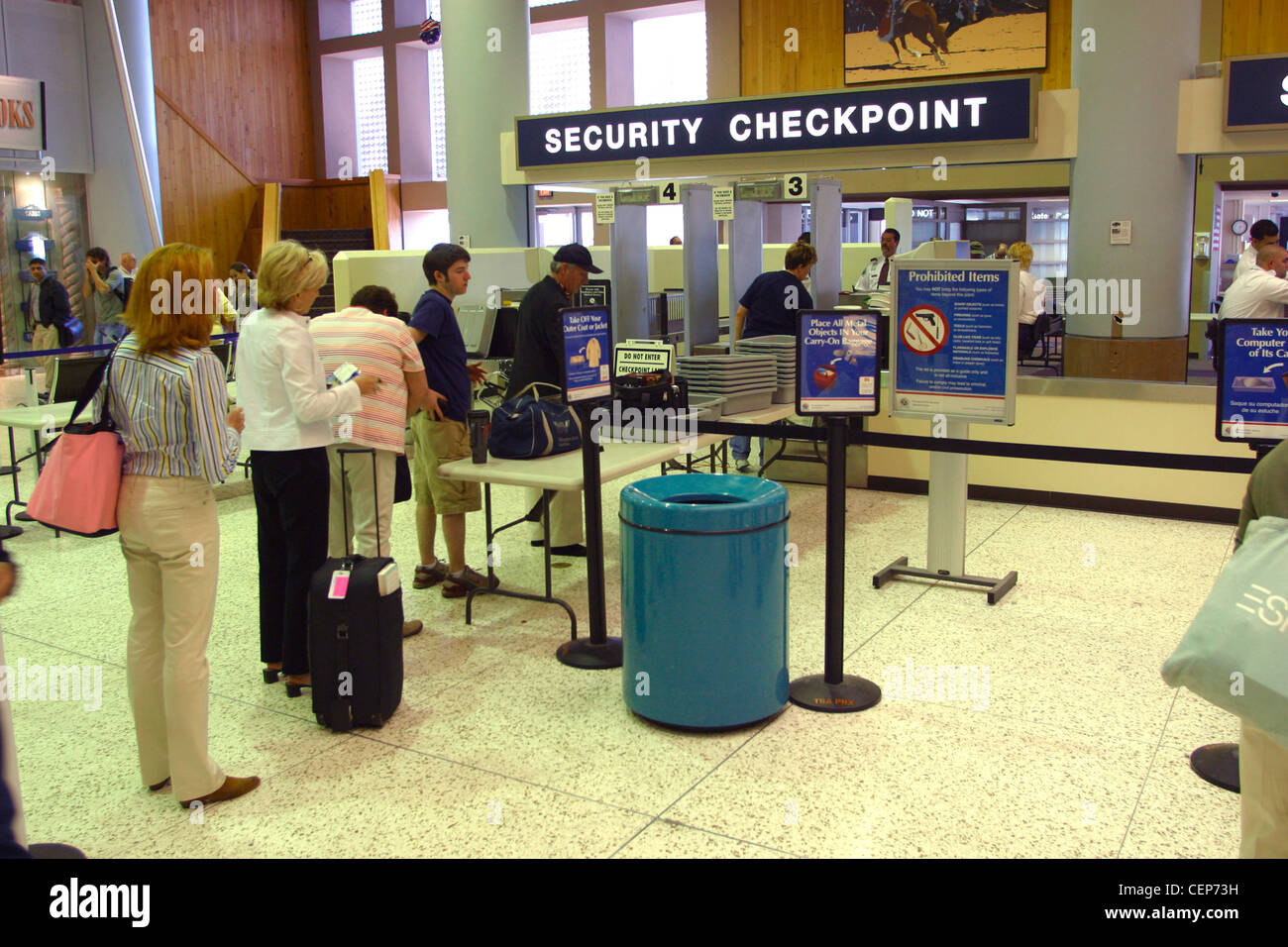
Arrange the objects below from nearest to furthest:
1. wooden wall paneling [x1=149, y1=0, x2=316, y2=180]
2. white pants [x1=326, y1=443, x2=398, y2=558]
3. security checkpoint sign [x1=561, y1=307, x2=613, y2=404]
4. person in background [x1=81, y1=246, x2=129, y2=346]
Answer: security checkpoint sign [x1=561, y1=307, x2=613, y2=404] → white pants [x1=326, y1=443, x2=398, y2=558] → person in background [x1=81, y1=246, x2=129, y2=346] → wooden wall paneling [x1=149, y1=0, x2=316, y2=180]

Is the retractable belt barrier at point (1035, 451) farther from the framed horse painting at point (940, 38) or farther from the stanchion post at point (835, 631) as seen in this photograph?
the framed horse painting at point (940, 38)

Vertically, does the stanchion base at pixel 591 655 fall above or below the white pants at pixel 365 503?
below

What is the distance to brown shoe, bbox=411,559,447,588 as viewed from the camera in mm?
5305

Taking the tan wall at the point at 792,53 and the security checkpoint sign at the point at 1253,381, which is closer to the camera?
the security checkpoint sign at the point at 1253,381

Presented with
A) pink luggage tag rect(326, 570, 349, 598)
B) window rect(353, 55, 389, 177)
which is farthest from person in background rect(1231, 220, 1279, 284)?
window rect(353, 55, 389, 177)

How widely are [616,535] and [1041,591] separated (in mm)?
2298

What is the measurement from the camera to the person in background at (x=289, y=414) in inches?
141

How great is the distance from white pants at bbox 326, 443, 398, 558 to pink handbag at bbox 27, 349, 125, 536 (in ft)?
4.91

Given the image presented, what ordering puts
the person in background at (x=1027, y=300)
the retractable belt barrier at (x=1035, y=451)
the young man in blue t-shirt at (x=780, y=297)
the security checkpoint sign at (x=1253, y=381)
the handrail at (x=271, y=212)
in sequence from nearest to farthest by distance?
the retractable belt barrier at (x=1035, y=451) < the security checkpoint sign at (x=1253, y=381) < the young man in blue t-shirt at (x=780, y=297) < the person in background at (x=1027, y=300) < the handrail at (x=271, y=212)

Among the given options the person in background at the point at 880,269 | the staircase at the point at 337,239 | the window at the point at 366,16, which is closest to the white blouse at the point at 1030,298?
the person in background at the point at 880,269

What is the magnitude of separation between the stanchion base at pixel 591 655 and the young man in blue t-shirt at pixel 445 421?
0.84 m

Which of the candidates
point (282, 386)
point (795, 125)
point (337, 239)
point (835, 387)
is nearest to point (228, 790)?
point (282, 386)

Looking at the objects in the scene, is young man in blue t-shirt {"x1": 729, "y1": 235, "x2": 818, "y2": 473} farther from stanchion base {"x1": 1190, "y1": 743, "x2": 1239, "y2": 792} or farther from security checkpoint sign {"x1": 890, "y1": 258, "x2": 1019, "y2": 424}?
stanchion base {"x1": 1190, "y1": 743, "x2": 1239, "y2": 792}

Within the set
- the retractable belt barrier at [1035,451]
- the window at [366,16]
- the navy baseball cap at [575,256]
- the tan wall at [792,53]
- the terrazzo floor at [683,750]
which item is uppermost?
the window at [366,16]
